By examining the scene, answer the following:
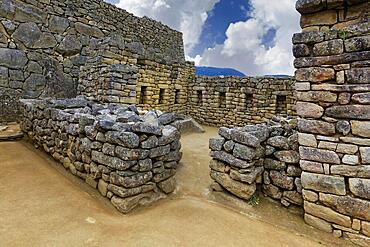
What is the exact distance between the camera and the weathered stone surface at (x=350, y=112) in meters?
2.88

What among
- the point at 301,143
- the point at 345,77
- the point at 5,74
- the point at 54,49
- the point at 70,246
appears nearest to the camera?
the point at 70,246

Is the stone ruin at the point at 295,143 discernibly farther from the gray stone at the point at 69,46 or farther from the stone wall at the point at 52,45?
the gray stone at the point at 69,46

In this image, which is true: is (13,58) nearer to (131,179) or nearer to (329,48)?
(131,179)

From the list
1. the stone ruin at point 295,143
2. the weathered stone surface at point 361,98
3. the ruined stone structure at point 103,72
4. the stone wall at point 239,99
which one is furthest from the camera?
the stone wall at point 239,99

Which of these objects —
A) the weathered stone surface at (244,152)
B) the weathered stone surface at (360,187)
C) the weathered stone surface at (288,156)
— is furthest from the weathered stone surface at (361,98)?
the weathered stone surface at (244,152)

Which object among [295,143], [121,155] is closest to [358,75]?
[295,143]

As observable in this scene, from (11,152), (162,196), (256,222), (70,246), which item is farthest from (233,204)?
(11,152)

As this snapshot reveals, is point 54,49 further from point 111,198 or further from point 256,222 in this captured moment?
point 256,222

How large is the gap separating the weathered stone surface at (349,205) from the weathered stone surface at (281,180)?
52 cm

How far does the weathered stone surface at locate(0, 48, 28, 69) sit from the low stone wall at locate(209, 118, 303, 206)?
7.96 meters

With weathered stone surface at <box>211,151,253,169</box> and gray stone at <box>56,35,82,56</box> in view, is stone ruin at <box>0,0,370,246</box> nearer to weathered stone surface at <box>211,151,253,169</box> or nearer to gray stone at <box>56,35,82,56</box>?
weathered stone surface at <box>211,151,253,169</box>

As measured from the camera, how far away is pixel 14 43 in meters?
8.26

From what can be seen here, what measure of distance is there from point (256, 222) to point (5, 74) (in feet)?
29.5

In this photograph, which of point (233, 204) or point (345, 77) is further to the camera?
point (233, 204)
